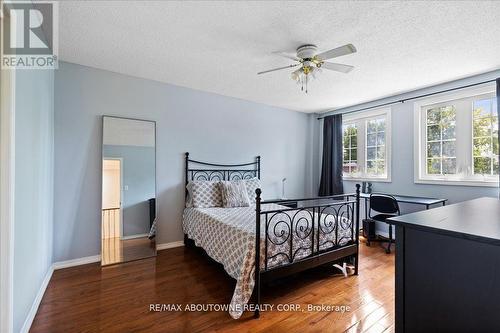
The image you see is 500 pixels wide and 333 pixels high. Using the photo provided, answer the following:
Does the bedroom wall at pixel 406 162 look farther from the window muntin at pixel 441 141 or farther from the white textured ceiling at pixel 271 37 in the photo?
the white textured ceiling at pixel 271 37

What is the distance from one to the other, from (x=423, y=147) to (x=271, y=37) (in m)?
3.06

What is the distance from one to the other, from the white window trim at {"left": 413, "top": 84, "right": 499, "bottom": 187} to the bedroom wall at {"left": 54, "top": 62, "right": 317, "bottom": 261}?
2.12 metres

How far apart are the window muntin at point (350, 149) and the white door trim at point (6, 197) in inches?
190

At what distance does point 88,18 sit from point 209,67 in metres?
1.27

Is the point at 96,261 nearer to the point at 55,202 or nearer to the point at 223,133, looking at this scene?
the point at 55,202

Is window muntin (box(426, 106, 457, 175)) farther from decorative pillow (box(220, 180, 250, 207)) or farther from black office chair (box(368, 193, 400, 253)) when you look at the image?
decorative pillow (box(220, 180, 250, 207))

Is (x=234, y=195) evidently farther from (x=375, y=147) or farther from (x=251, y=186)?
(x=375, y=147)

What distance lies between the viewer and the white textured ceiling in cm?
184

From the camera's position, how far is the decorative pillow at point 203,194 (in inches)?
135

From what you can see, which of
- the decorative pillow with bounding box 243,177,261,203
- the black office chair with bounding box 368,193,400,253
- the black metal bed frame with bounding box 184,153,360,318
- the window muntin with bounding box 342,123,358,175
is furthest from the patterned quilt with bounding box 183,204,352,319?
the window muntin with bounding box 342,123,358,175

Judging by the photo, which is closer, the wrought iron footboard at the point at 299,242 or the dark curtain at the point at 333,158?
the wrought iron footboard at the point at 299,242

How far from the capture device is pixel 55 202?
9.05 ft

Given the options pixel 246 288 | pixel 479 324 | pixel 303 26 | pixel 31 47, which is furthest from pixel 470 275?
pixel 31 47

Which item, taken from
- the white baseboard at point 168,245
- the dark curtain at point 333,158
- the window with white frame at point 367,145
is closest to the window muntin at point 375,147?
the window with white frame at point 367,145
